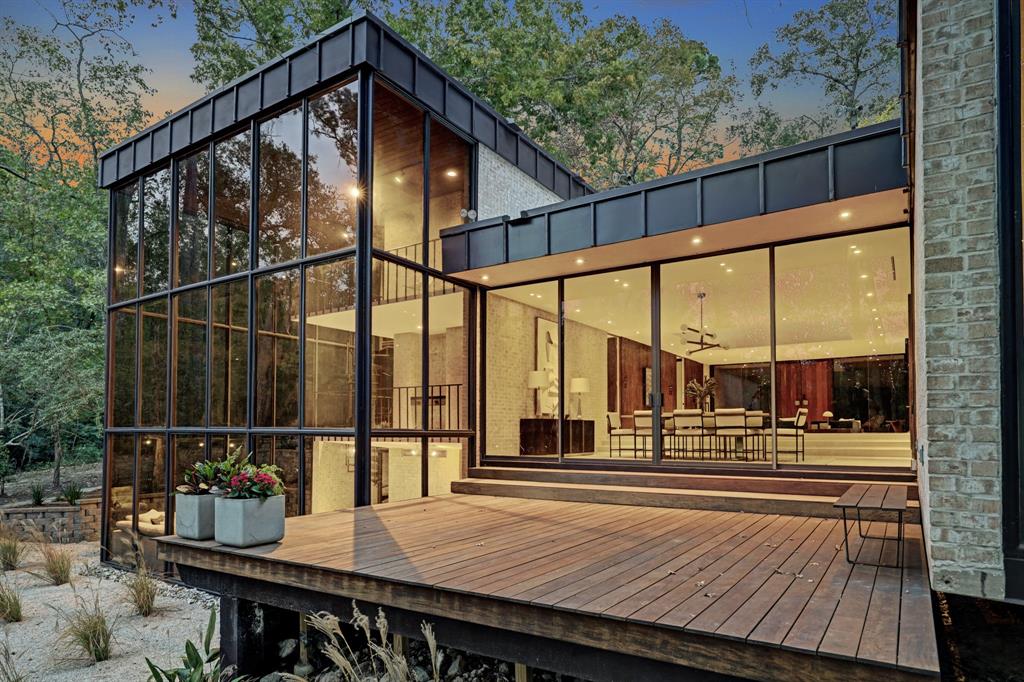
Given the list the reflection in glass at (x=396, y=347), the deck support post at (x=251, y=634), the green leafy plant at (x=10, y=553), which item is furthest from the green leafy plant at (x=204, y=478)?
the green leafy plant at (x=10, y=553)

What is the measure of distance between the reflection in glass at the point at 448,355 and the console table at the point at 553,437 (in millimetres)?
955

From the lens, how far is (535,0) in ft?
63.6

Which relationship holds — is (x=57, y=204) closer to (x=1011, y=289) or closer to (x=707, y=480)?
(x=707, y=480)

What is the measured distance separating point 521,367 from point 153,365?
5.80 metres

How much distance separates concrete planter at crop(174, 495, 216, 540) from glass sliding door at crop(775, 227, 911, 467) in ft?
20.1

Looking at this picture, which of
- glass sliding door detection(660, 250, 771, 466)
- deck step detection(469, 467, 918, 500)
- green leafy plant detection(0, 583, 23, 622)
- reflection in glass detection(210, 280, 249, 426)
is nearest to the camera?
deck step detection(469, 467, 918, 500)

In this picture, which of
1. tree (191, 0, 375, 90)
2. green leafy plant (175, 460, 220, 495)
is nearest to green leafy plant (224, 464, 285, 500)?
green leafy plant (175, 460, 220, 495)

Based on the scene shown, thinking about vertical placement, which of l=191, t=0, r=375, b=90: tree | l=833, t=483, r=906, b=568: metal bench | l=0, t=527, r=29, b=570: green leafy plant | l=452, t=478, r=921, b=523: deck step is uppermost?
l=191, t=0, r=375, b=90: tree

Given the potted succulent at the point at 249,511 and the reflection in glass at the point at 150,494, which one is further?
the reflection in glass at the point at 150,494

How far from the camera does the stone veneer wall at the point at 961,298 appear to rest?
9.70 ft

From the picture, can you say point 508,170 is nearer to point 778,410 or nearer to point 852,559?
point 778,410

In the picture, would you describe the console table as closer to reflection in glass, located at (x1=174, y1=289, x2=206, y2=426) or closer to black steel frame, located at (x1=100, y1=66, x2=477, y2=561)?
black steel frame, located at (x1=100, y1=66, x2=477, y2=561)

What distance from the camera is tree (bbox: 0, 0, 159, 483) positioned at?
597 inches

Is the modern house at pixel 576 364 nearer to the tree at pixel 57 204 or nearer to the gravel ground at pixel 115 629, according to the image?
the gravel ground at pixel 115 629
